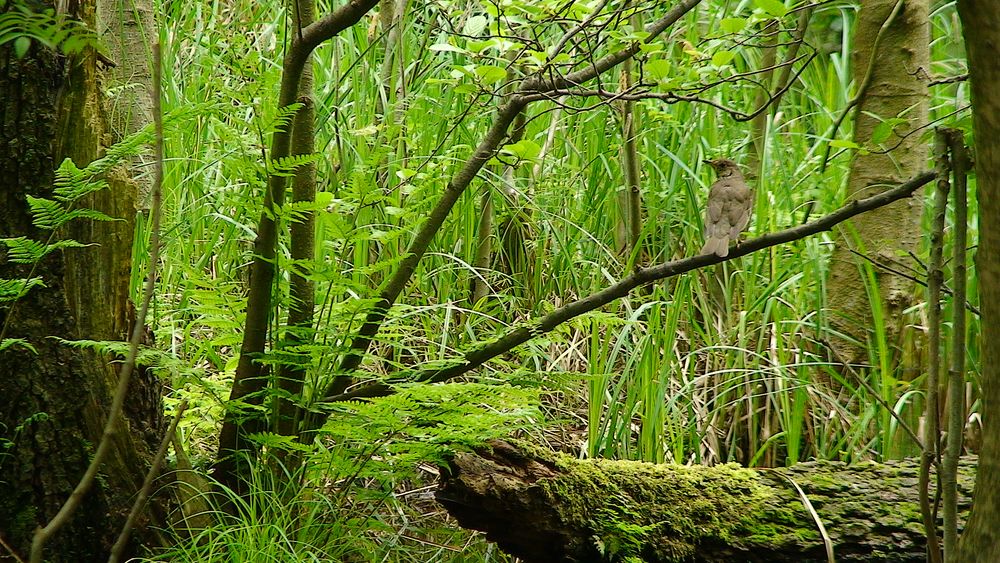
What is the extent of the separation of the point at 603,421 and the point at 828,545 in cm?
131

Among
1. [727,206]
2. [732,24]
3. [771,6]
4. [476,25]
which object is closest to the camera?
[771,6]

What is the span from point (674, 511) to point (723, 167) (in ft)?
6.29

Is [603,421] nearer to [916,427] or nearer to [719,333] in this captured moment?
[719,333]

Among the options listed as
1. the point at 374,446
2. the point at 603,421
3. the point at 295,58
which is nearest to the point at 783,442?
the point at 603,421

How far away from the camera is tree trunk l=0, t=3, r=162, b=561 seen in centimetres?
209

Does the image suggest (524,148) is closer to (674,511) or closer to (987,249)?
(674,511)

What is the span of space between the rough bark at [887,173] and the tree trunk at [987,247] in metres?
2.28

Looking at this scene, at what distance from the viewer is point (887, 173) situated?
147 inches

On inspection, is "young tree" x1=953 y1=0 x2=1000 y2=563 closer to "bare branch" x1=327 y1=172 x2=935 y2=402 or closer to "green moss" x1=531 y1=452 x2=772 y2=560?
"bare branch" x1=327 y1=172 x2=935 y2=402

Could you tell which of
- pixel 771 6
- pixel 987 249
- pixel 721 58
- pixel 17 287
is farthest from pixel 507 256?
pixel 987 249

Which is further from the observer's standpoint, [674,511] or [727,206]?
[727,206]

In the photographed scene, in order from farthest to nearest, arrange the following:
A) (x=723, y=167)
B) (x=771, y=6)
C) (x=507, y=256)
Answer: (x=507, y=256) < (x=723, y=167) < (x=771, y=6)

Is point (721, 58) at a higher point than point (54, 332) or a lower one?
higher

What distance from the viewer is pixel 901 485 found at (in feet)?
8.30
